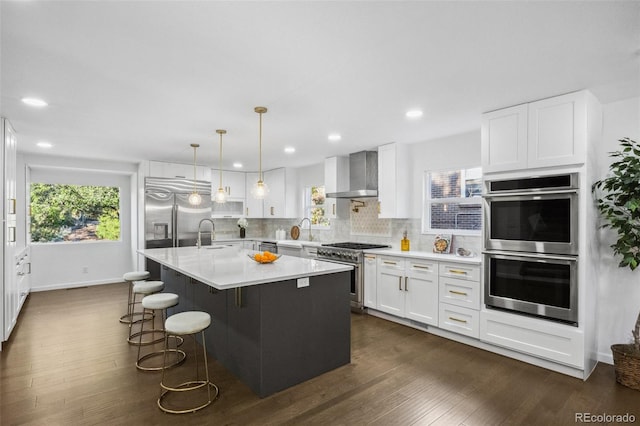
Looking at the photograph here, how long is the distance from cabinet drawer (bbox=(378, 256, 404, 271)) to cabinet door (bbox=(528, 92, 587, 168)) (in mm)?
1898

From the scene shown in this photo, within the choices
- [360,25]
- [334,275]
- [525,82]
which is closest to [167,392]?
[334,275]

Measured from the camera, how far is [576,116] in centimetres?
285

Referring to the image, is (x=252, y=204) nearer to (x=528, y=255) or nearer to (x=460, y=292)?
(x=460, y=292)

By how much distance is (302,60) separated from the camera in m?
2.32

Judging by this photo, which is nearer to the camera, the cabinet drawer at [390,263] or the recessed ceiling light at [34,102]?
the recessed ceiling light at [34,102]

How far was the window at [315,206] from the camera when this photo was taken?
21.9 feet

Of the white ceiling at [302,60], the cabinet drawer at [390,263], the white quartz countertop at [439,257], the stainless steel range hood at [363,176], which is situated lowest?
the cabinet drawer at [390,263]

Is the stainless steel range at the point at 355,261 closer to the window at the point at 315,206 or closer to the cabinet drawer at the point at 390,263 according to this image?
the cabinet drawer at the point at 390,263

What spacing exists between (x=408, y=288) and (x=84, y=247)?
619 centimetres

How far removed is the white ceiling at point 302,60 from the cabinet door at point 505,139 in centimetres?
13

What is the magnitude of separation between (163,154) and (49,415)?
4.22m

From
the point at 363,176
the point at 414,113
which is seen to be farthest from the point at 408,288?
the point at 414,113

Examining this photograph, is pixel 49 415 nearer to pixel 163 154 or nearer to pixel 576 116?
pixel 163 154

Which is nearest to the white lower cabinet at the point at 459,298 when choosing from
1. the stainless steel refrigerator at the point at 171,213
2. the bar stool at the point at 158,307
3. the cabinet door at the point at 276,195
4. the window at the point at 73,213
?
the bar stool at the point at 158,307
